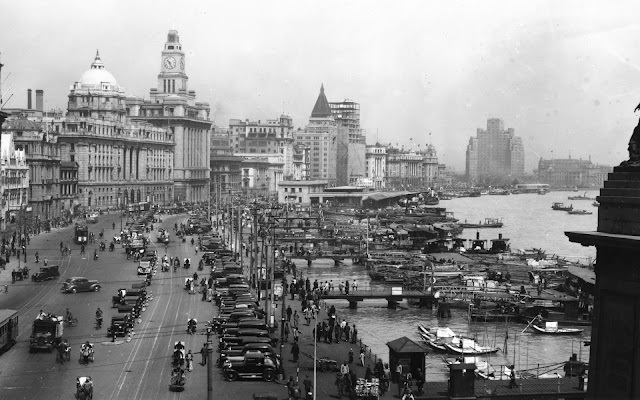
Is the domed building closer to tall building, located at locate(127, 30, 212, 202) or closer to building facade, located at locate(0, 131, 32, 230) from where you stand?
tall building, located at locate(127, 30, 212, 202)

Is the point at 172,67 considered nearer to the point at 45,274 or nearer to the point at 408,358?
Result: the point at 45,274

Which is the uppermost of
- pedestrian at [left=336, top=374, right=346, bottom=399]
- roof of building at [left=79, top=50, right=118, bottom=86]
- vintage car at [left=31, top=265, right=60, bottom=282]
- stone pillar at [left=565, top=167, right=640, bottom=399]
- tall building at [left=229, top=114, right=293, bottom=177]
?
roof of building at [left=79, top=50, right=118, bottom=86]

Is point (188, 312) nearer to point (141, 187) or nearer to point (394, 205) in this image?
point (141, 187)

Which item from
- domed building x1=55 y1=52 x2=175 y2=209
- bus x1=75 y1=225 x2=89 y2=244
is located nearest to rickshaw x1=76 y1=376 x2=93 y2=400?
bus x1=75 y1=225 x2=89 y2=244

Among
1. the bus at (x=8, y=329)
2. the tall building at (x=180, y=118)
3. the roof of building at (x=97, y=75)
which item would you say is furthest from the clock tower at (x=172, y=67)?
the bus at (x=8, y=329)

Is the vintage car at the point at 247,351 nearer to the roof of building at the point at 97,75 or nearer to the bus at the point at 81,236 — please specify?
the bus at the point at 81,236
